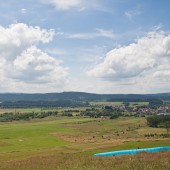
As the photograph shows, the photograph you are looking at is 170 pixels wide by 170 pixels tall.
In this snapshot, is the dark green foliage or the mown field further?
the dark green foliage

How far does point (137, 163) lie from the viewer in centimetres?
3300

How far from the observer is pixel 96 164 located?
34969 millimetres

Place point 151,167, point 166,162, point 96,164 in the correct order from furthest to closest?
point 96,164
point 166,162
point 151,167

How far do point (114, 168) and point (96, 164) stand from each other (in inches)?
155

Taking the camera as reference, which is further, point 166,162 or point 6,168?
point 6,168

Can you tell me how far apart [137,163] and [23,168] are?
12.3 meters

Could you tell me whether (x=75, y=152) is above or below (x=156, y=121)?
above

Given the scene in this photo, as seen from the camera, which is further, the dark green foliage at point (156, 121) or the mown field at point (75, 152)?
the dark green foliage at point (156, 121)

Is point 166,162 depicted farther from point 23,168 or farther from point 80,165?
point 23,168

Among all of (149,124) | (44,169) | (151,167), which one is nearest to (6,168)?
(44,169)

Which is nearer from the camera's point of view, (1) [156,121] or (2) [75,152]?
(2) [75,152]

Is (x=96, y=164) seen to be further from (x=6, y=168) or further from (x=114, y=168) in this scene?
(x=6, y=168)

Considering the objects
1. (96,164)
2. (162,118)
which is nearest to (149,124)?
(162,118)

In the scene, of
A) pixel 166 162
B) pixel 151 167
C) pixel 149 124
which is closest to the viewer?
pixel 151 167
